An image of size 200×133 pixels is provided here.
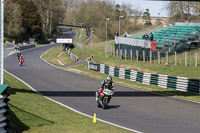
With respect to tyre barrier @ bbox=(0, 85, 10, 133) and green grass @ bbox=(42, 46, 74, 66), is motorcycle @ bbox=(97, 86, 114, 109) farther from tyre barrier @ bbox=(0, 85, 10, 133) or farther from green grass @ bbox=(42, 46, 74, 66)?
green grass @ bbox=(42, 46, 74, 66)

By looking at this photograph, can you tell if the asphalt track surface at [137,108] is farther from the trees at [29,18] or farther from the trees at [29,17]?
the trees at [29,18]

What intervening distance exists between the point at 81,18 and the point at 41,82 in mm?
129062

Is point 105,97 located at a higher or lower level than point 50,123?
higher

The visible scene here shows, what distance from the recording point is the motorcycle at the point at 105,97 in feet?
54.2

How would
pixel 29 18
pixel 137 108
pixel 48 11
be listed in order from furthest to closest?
pixel 48 11 < pixel 29 18 < pixel 137 108

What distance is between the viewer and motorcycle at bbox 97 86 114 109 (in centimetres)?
1653

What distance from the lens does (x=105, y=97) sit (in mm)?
16766

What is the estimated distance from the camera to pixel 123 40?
4631 centimetres

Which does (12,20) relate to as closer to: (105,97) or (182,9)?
(182,9)

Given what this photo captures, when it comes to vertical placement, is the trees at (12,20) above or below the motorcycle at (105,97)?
above

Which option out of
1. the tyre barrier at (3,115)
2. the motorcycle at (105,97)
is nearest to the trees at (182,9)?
the motorcycle at (105,97)

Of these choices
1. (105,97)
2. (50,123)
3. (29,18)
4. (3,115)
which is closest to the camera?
(3,115)

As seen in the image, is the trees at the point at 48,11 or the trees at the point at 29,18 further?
the trees at the point at 48,11

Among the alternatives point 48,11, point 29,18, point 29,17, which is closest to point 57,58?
point 29,18
